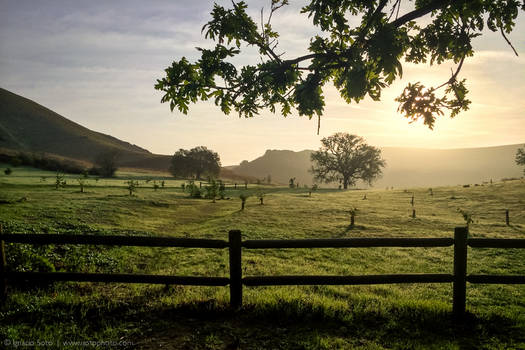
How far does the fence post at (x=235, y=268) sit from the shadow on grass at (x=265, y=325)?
0.67 ft

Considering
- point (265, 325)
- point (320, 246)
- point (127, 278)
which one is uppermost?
point (320, 246)

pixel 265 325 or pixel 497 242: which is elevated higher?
pixel 497 242

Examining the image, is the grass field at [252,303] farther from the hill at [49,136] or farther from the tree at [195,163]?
the hill at [49,136]

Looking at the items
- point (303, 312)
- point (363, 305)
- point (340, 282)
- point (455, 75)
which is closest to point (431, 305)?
point (363, 305)

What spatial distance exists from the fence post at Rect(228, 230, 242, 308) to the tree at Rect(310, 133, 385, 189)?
230 feet

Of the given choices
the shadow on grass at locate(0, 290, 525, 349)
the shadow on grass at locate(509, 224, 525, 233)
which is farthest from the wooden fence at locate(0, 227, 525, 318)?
the shadow on grass at locate(509, 224, 525, 233)

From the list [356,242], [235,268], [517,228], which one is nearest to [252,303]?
[235,268]

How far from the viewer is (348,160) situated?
75.9 meters

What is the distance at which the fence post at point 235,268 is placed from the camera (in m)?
5.87

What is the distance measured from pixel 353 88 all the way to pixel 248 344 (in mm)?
4638

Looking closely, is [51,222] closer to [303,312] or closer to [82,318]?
[82,318]

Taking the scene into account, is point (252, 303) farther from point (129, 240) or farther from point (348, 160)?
point (348, 160)

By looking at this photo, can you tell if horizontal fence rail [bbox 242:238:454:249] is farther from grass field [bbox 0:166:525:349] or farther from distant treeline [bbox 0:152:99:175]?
distant treeline [bbox 0:152:99:175]

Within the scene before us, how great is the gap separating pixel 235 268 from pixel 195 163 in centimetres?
8297
